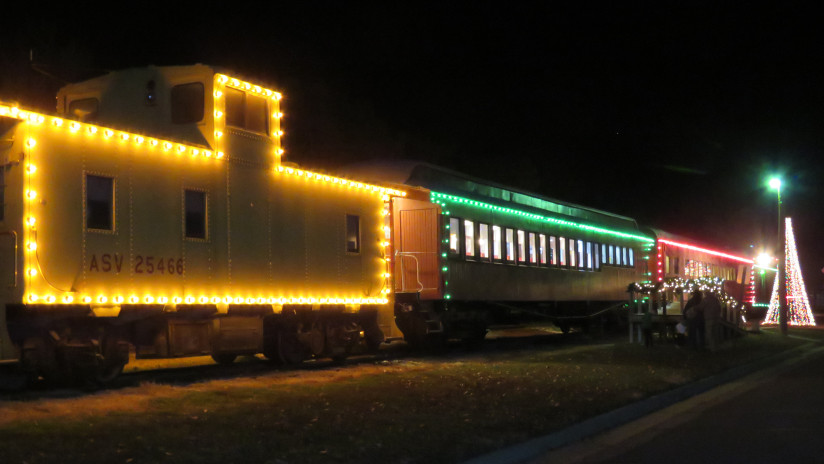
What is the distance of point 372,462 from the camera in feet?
25.2

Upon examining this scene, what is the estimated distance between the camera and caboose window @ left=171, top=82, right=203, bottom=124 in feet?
46.7

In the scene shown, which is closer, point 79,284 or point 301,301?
point 79,284

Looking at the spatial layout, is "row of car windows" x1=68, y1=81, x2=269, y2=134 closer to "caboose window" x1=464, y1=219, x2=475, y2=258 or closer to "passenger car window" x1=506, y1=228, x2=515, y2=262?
"caboose window" x1=464, y1=219, x2=475, y2=258

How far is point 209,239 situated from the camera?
13.9 m

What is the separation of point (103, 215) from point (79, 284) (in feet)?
3.45

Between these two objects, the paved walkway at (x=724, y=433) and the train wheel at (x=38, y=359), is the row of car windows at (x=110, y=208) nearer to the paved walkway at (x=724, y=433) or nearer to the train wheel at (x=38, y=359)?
the train wheel at (x=38, y=359)

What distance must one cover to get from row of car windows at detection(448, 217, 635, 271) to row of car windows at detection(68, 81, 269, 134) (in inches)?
241

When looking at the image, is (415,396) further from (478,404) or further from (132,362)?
(132,362)

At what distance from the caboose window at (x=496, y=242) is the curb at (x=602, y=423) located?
6.36 metres

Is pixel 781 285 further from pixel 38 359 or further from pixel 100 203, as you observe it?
pixel 38 359

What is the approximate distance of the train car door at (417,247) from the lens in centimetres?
1936

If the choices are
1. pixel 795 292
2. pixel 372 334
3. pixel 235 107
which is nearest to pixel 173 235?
pixel 235 107

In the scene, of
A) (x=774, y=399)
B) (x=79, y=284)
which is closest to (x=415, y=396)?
(x=79, y=284)

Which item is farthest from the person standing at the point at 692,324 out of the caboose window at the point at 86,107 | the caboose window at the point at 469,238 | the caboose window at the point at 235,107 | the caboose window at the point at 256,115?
the caboose window at the point at 86,107
